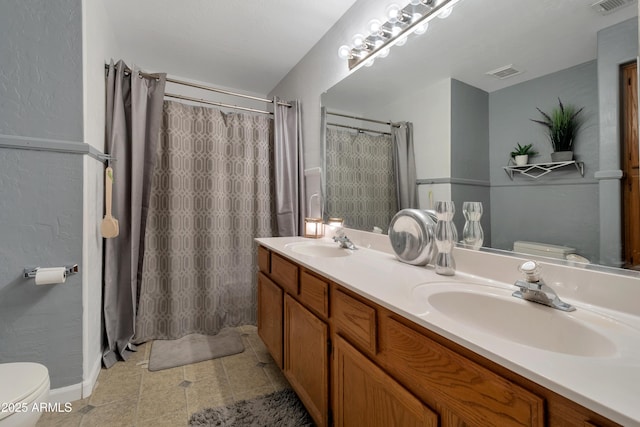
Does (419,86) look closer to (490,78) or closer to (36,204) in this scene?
(490,78)

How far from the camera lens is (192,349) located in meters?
2.03

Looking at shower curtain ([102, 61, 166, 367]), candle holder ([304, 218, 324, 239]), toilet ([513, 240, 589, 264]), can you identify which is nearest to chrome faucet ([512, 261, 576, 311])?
toilet ([513, 240, 589, 264])

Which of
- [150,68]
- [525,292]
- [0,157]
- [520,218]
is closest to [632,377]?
[525,292]

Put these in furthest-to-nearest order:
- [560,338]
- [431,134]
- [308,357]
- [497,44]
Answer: [431,134], [308,357], [497,44], [560,338]

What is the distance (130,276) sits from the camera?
76.7 inches

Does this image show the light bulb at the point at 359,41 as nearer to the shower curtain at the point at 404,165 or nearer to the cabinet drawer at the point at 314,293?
the shower curtain at the point at 404,165

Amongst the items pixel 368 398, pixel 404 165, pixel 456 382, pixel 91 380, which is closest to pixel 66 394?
pixel 91 380

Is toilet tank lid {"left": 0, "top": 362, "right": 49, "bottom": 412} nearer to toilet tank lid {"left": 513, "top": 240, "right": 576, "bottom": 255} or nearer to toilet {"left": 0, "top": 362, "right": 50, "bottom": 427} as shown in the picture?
toilet {"left": 0, "top": 362, "right": 50, "bottom": 427}

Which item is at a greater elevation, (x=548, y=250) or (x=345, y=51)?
(x=345, y=51)

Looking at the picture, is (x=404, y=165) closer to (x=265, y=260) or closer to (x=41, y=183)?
(x=265, y=260)

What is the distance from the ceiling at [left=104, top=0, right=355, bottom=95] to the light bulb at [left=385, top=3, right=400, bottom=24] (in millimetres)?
496

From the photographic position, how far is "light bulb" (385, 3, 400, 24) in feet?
4.85

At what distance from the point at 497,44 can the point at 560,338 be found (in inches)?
39.9

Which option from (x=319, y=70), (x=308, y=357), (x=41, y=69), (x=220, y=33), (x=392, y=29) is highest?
(x=220, y=33)
